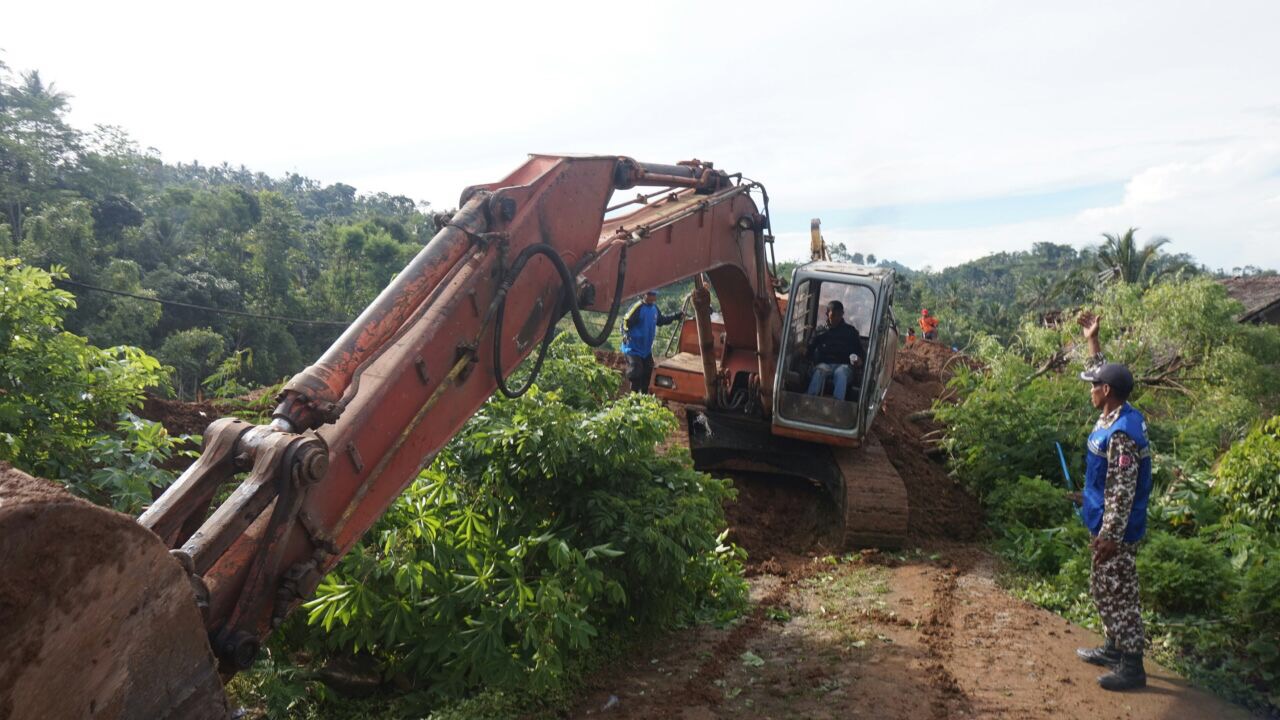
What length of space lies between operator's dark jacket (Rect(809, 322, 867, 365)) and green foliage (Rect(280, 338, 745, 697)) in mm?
3601

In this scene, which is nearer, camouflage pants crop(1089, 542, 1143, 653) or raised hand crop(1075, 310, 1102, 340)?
camouflage pants crop(1089, 542, 1143, 653)

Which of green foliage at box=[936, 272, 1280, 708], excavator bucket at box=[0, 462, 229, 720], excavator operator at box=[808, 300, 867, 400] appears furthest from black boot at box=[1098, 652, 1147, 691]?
excavator bucket at box=[0, 462, 229, 720]

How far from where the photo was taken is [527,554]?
4.75 m

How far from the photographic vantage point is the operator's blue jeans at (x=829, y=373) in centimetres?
875

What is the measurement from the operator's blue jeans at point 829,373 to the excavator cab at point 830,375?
0.02 meters

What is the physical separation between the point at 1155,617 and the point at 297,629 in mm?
5421

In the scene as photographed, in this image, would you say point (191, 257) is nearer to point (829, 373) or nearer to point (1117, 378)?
point (829, 373)

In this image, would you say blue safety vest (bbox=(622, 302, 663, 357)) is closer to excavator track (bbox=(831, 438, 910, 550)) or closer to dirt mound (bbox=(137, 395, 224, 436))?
excavator track (bbox=(831, 438, 910, 550))

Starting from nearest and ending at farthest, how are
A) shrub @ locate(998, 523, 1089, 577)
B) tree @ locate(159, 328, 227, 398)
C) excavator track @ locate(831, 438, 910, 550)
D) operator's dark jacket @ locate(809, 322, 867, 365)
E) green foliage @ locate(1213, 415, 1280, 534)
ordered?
green foliage @ locate(1213, 415, 1280, 534), shrub @ locate(998, 523, 1089, 577), excavator track @ locate(831, 438, 910, 550), operator's dark jacket @ locate(809, 322, 867, 365), tree @ locate(159, 328, 227, 398)

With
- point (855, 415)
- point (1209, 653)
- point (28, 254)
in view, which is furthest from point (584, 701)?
point (28, 254)

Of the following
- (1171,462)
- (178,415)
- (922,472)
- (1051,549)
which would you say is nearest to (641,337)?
(922,472)

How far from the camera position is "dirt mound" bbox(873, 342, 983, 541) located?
8906 millimetres

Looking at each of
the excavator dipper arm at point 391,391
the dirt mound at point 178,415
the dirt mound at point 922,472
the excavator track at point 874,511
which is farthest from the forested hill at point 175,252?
the excavator dipper arm at point 391,391

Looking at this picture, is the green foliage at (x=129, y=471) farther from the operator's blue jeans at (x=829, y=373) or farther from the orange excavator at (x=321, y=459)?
the operator's blue jeans at (x=829, y=373)
